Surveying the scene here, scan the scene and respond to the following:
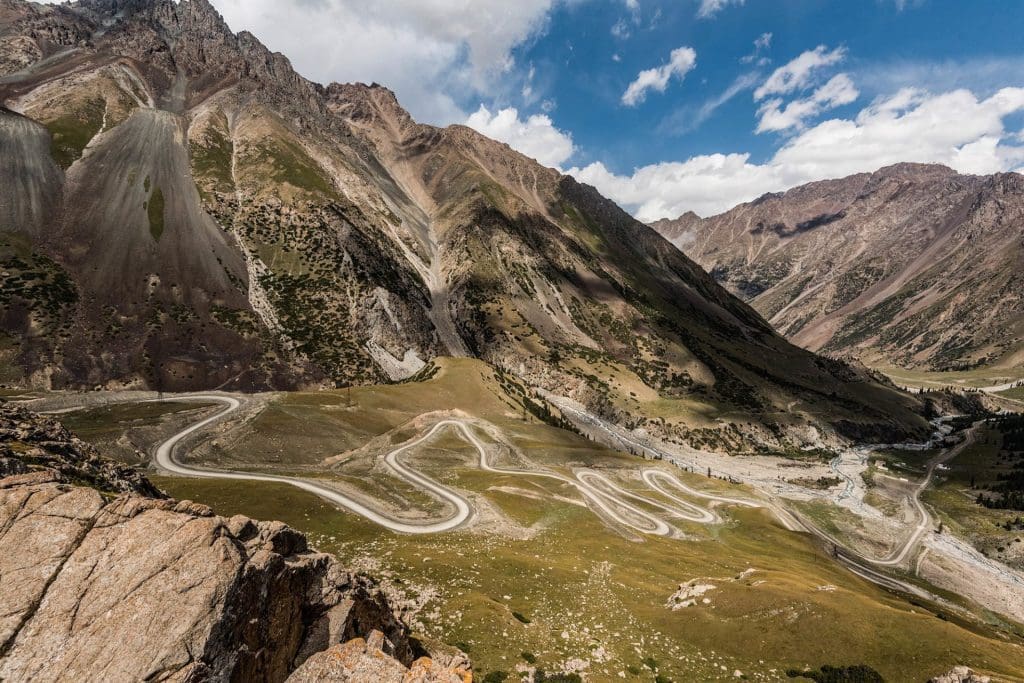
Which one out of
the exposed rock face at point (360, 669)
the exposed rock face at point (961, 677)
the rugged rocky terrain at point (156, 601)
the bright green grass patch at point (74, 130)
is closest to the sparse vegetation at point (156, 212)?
the bright green grass patch at point (74, 130)

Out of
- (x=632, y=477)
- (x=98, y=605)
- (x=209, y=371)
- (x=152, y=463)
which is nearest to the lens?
(x=98, y=605)

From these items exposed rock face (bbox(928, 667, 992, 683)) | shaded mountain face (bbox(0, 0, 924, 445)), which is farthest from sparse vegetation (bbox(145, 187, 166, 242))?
exposed rock face (bbox(928, 667, 992, 683))

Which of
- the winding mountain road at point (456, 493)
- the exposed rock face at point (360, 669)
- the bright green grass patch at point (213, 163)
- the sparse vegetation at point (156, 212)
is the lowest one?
the winding mountain road at point (456, 493)

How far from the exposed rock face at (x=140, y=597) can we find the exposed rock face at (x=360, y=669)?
10 cm

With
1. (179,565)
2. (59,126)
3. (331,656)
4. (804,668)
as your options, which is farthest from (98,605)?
(59,126)

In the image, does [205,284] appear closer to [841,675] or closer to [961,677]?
[841,675]

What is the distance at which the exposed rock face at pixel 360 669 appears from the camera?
528 inches

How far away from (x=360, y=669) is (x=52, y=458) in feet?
49.1

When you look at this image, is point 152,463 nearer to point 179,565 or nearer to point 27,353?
point 179,565

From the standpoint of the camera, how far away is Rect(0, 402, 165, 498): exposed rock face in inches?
632

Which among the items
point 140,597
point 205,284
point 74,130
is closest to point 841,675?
point 140,597

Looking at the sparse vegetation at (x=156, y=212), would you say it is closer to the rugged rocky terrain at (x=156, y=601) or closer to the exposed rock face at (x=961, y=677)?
the rugged rocky terrain at (x=156, y=601)

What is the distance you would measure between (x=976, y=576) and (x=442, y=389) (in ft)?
368

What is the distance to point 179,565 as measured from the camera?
1228 centimetres
